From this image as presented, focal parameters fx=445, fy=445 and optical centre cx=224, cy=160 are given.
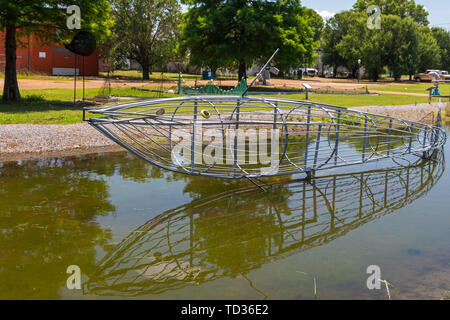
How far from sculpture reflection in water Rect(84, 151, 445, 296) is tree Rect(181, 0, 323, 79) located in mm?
22332

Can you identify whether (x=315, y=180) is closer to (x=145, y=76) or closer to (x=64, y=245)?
(x=64, y=245)

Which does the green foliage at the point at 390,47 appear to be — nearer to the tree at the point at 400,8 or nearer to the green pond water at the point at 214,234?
the tree at the point at 400,8

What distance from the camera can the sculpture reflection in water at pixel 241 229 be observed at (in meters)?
5.09

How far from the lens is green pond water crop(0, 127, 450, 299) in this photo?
4801 mm

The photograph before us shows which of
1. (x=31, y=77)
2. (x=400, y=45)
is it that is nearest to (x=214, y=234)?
(x=31, y=77)

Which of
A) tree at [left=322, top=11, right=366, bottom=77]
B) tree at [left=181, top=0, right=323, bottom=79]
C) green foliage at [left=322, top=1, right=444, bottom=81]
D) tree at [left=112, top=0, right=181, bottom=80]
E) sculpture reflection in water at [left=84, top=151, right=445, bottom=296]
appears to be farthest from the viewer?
tree at [left=322, top=11, right=366, bottom=77]

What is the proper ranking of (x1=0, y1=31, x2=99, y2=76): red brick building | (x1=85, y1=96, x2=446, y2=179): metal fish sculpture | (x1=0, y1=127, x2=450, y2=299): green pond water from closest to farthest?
(x1=0, y1=127, x2=450, y2=299): green pond water, (x1=85, y1=96, x2=446, y2=179): metal fish sculpture, (x1=0, y1=31, x2=99, y2=76): red brick building

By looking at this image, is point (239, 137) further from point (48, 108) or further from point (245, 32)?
point (245, 32)

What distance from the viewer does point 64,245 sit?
5715 mm

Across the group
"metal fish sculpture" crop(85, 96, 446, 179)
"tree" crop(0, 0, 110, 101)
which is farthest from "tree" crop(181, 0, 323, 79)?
"metal fish sculpture" crop(85, 96, 446, 179)

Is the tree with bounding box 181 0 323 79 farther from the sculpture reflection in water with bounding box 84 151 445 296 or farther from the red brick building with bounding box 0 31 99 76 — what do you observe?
the sculpture reflection in water with bounding box 84 151 445 296

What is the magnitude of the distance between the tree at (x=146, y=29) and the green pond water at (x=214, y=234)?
1268 inches
